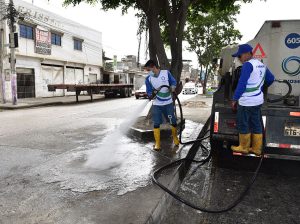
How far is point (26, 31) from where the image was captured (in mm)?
24156

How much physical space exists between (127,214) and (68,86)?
18263 mm

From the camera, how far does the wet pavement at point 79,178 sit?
3.26 meters

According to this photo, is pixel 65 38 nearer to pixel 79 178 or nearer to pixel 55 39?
pixel 55 39

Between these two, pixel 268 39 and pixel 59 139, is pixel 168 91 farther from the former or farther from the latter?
pixel 59 139

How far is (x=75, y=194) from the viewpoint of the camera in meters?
3.82

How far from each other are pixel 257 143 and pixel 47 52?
25.4 meters

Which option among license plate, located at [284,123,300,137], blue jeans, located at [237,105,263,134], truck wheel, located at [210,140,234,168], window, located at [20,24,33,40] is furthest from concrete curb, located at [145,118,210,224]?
window, located at [20,24,33,40]

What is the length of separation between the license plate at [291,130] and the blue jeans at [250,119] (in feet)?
1.38

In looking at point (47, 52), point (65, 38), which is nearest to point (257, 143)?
point (47, 52)

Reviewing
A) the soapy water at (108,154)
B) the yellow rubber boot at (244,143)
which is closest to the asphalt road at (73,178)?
the soapy water at (108,154)

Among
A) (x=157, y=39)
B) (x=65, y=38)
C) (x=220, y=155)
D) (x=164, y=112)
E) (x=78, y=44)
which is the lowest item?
(x=220, y=155)

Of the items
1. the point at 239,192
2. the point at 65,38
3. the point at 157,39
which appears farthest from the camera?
the point at 65,38

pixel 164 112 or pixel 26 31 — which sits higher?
pixel 26 31

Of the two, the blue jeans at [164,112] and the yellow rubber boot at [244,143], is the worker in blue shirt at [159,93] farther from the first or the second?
the yellow rubber boot at [244,143]
